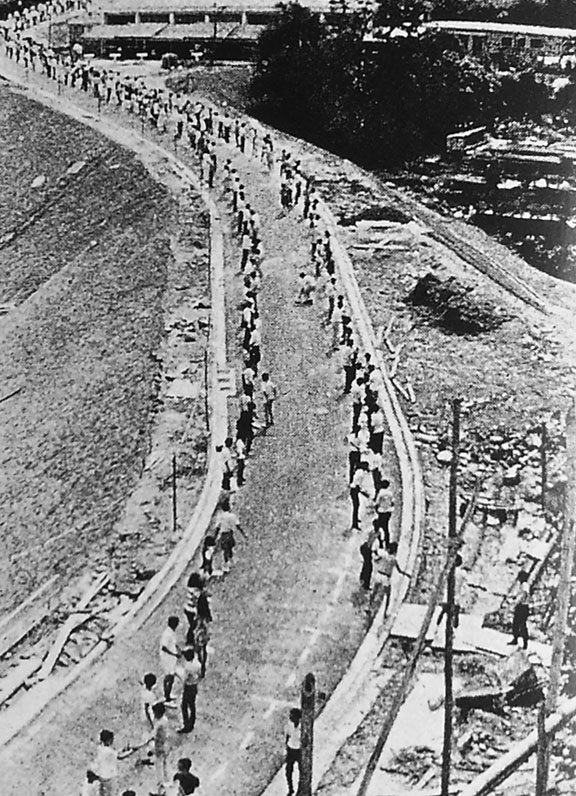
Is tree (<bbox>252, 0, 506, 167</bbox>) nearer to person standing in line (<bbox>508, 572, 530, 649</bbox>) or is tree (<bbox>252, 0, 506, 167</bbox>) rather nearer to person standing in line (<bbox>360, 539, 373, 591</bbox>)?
person standing in line (<bbox>360, 539, 373, 591</bbox>)

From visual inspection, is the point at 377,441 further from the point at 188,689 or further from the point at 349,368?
the point at 188,689

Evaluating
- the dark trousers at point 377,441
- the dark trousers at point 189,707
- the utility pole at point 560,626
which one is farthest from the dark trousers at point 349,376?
the dark trousers at point 189,707

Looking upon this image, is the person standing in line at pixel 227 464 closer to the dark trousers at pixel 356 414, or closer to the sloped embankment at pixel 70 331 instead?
the sloped embankment at pixel 70 331

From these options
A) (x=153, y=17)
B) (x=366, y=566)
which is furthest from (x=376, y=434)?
(x=153, y=17)

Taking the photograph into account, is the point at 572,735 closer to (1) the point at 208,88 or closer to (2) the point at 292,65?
(2) the point at 292,65

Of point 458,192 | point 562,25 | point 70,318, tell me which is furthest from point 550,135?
point 70,318

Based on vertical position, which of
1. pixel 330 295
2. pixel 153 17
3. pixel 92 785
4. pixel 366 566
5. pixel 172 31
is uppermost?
pixel 153 17

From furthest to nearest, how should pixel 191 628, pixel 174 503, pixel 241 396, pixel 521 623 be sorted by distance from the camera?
pixel 241 396 < pixel 174 503 < pixel 521 623 < pixel 191 628
